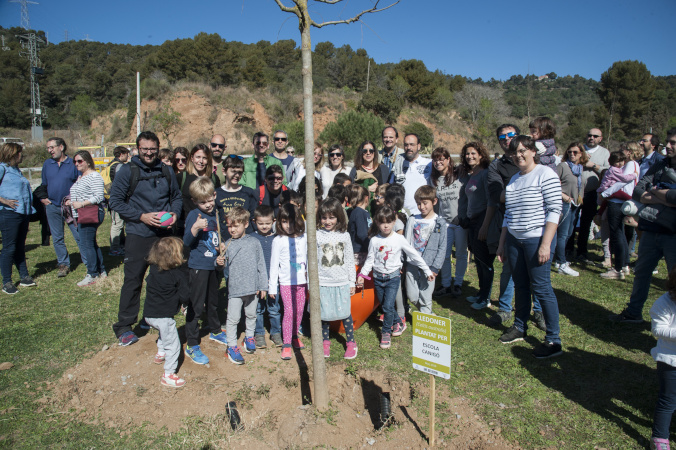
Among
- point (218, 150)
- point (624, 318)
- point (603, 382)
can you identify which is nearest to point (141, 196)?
point (218, 150)

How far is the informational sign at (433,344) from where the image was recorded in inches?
114

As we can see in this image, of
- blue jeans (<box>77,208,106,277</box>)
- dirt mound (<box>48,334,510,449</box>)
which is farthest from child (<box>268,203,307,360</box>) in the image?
blue jeans (<box>77,208,106,277</box>)

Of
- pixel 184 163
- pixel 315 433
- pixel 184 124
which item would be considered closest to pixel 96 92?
pixel 184 124

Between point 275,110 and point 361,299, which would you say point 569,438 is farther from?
point 275,110

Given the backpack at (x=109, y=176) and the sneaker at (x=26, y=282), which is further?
the backpack at (x=109, y=176)

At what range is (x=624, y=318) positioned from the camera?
4875 millimetres

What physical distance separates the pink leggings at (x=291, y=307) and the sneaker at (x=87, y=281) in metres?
4.30

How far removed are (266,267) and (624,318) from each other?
4360 millimetres

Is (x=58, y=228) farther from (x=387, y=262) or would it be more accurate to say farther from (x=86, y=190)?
(x=387, y=262)

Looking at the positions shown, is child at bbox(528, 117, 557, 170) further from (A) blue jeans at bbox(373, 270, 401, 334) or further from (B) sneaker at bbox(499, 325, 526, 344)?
(A) blue jeans at bbox(373, 270, 401, 334)

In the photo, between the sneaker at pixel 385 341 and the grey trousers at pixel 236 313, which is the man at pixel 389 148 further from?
the grey trousers at pixel 236 313

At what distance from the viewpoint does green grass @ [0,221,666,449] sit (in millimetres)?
3102

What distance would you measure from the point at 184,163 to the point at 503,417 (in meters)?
4.89

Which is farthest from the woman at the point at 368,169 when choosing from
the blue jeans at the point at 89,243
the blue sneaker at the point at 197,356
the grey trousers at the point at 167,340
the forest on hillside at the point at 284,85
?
the forest on hillside at the point at 284,85
